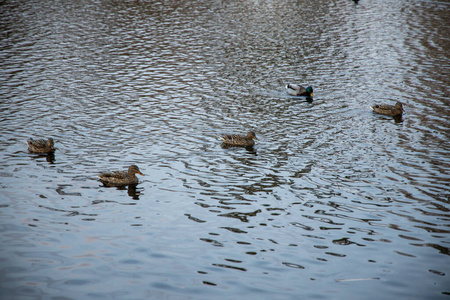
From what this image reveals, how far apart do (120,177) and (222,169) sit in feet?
13.3

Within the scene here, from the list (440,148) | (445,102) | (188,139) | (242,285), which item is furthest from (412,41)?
(242,285)

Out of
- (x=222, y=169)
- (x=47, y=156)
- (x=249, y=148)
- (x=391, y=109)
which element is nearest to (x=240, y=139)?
(x=249, y=148)

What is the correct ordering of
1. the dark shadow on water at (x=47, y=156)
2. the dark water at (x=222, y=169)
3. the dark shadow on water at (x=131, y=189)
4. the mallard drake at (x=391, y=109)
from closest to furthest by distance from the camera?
the dark water at (x=222, y=169) → the dark shadow on water at (x=131, y=189) → the dark shadow on water at (x=47, y=156) → the mallard drake at (x=391, y=109)

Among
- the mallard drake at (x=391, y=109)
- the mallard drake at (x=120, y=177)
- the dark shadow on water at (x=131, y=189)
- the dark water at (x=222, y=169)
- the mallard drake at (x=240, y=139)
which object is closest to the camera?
the dark water at (x=222, y=169)

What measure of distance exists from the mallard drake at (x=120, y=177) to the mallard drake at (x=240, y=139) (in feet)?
16.8

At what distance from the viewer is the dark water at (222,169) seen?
12062 millimetres

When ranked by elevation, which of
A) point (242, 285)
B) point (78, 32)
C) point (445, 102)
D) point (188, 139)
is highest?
point (78, 32)

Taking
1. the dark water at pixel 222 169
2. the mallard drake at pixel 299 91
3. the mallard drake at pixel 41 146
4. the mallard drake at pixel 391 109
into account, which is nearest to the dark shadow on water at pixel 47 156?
the dark water at pixel 222 169

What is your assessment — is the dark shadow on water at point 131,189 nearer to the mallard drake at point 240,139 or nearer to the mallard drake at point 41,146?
the mallard drake at point 41,146

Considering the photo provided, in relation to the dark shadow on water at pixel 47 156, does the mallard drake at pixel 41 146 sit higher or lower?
higher

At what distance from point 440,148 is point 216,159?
31.5ft

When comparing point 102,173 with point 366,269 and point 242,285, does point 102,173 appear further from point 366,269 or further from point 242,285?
point 366,269

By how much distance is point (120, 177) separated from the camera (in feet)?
54.3

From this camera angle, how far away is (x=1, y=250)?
12.7 meters
